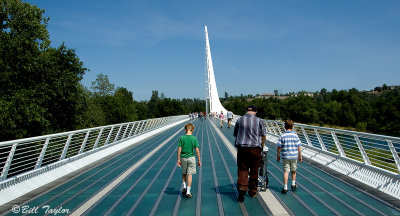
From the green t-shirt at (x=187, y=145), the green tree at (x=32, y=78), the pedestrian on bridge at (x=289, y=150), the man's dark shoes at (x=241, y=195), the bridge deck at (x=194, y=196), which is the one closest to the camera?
the bridge deck at (x=194, y=196)

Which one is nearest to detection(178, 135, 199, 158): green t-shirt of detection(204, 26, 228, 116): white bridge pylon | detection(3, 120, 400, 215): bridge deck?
detection(3, 120, 400, 215): bridge deck

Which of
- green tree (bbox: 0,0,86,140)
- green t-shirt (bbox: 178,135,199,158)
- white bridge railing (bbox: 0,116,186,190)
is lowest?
white bridge railing (bbox: 0,116,186,190)

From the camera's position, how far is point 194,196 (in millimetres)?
5672

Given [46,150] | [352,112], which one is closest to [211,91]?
[352,112]

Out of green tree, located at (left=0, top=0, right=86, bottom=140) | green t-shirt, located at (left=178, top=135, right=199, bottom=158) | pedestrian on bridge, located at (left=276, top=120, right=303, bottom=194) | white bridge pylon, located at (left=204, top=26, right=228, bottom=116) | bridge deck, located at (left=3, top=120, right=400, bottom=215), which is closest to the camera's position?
bridge deck, located at (left=3, top=120, right=400, bottom=215)

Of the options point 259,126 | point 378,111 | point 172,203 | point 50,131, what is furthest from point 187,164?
point 378,111

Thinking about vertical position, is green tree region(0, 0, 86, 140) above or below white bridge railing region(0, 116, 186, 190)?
above

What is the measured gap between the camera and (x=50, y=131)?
24969 millimetres

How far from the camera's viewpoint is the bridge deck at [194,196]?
16.0 ft

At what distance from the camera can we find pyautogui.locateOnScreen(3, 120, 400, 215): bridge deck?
16.0 ft

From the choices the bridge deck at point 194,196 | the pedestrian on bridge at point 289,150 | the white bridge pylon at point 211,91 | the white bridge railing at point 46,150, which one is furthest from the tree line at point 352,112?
the pedestrian on bridge at point 289,150

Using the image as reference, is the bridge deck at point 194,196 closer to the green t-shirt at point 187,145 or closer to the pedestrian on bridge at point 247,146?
the pedestrian on bridge at point 247,146

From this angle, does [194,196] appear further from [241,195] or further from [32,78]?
[32,78]

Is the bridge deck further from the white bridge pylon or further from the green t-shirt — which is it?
the white bridge pylon
